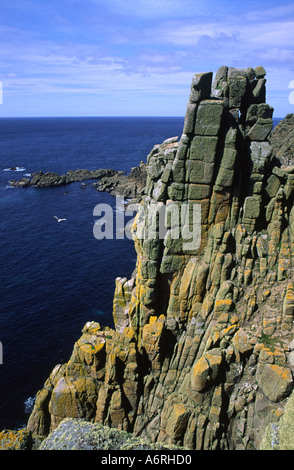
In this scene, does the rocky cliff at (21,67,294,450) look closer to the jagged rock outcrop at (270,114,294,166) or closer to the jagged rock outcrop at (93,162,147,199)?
the jagged rock outcrop at (270,114,294,166)

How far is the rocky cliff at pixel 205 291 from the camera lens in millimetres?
27859

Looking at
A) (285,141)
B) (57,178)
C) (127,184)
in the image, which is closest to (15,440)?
(285,141)

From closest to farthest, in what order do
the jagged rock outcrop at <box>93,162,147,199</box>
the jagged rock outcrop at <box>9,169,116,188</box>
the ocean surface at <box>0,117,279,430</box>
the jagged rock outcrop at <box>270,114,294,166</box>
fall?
the ocean surface at <box>0,117,279,430</box> → the jagged rock outcrop at <box>270,114,294,166</box> → the jagged rock outcrop at <box>93,162,147,199</box> → the jagged rock outcrop at <box>9,169,116,188</box>

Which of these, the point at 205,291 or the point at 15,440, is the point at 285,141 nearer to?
the point at 205,291

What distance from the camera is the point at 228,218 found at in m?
31.5

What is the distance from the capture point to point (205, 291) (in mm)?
31969

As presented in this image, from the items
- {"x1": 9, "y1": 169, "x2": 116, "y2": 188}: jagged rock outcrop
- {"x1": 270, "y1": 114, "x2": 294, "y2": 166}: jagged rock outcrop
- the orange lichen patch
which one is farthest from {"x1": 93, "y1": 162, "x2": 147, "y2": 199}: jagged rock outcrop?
the orange lichen patch

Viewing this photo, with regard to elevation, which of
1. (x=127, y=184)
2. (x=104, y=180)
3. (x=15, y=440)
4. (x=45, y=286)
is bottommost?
(x=45, y=286)

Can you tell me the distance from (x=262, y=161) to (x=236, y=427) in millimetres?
22783

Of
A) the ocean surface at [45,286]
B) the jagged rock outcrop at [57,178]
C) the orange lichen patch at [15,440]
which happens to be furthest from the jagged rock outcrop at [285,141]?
the jagged rock outcrop at [57,178]

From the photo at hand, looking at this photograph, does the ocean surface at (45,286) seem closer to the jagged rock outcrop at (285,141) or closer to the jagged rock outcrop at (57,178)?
the jagged rock outcrop at (57,178)

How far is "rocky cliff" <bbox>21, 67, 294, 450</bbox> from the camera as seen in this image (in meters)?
27.9

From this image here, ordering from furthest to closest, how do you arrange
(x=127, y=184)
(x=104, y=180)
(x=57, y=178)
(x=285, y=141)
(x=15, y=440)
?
1. (x=57, y=178)
2. (x=104, y=180)
3. (x=127, y=184)
4. (x=285, y=141)
5. (x=15, y=440)
